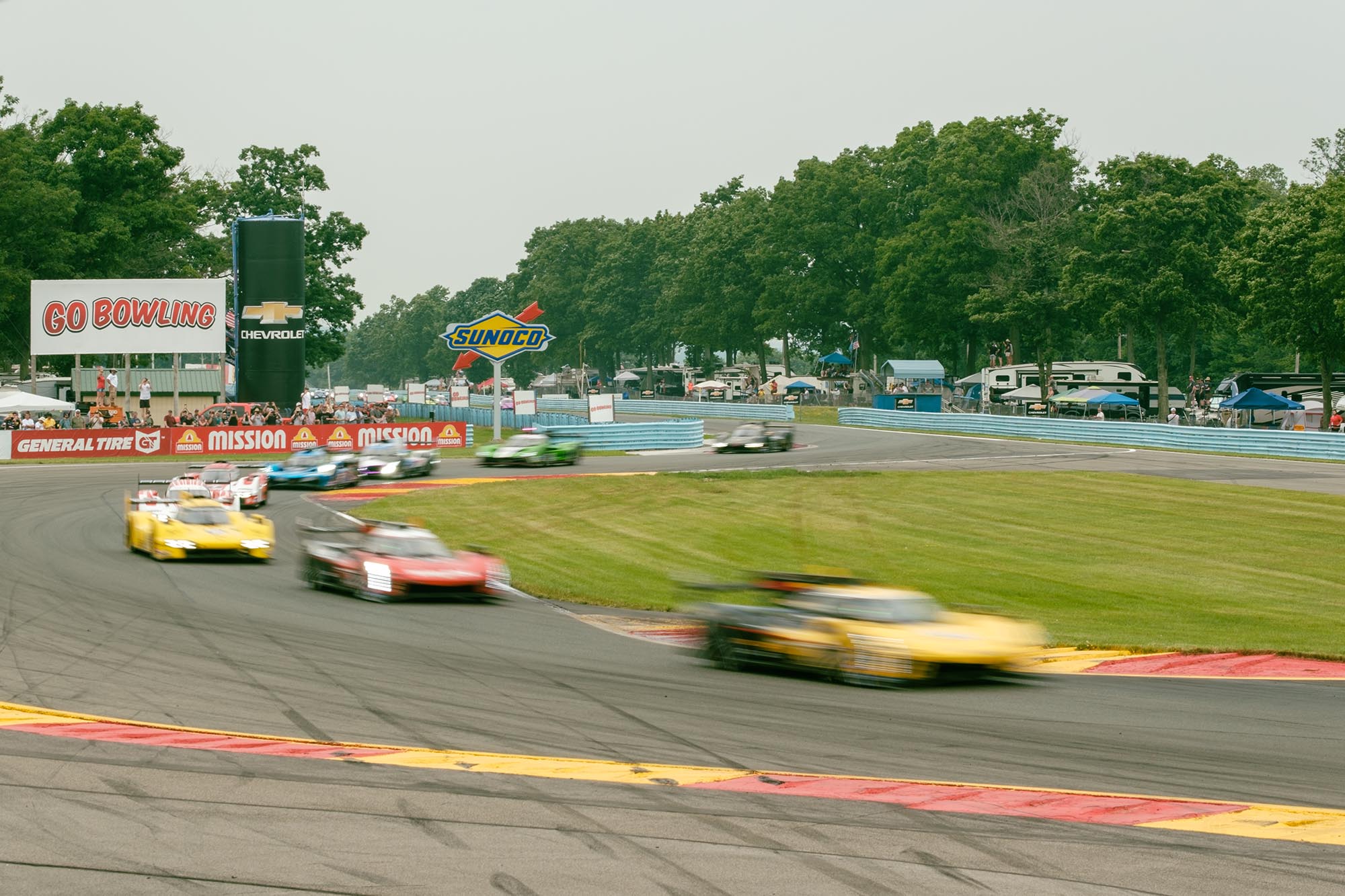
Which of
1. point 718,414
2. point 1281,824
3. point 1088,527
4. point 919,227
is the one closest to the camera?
point 1281,824

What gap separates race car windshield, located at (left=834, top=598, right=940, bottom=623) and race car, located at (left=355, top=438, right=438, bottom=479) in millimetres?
33302

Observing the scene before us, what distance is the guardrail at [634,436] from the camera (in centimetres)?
6147

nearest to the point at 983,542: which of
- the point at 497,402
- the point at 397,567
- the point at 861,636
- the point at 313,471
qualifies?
the point at 397,567

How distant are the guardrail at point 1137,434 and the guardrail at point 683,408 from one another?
30.2ft

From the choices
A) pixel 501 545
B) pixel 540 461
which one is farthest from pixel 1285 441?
pixel 501 545

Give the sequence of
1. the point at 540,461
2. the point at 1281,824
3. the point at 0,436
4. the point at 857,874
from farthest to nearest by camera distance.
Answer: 1. the point at 0,436
2. the point at 540,461
3. the point at 1281,824
4. the point at 857,874

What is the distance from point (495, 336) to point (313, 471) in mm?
19467

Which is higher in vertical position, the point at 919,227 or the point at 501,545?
the point at 919,227

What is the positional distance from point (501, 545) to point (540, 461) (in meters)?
22.4

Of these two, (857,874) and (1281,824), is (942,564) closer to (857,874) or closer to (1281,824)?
(1281,824)

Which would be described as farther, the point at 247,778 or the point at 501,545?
the point at 501,545

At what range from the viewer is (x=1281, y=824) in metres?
9.47

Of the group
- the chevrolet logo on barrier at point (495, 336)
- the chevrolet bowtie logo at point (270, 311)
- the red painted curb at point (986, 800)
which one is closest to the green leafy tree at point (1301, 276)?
the chevrolet logo on barrier at point (495, 336)

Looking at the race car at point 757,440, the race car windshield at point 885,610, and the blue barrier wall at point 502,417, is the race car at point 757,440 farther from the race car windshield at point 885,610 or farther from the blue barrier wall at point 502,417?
the race car windshield at point 885,610
